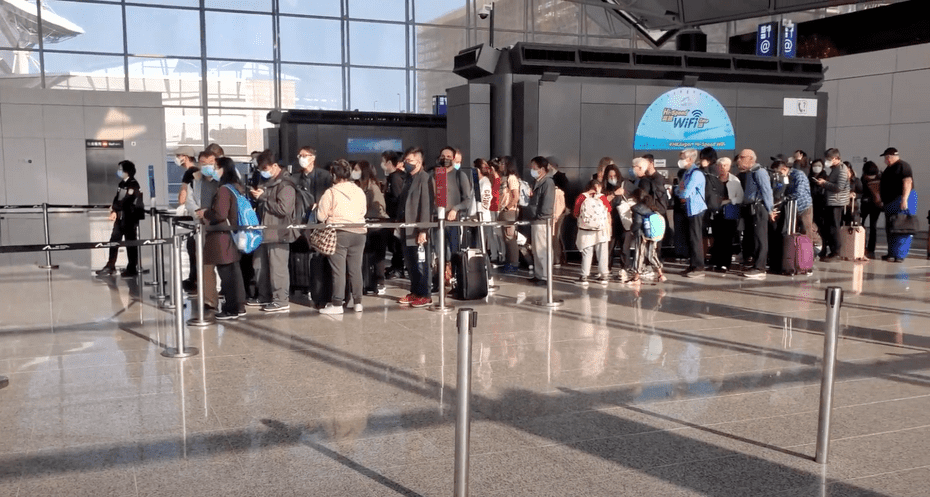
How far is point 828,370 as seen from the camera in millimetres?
4391

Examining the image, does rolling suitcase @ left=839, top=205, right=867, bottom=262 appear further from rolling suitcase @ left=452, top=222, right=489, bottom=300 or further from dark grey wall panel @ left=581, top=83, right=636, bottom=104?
rolling suitcase @ left=452, top=222, right=489, bottom=300

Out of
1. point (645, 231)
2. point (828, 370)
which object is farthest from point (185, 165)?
point (828, 370)

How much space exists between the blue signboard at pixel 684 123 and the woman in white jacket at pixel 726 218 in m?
2.00

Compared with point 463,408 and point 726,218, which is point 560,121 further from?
point 463,408

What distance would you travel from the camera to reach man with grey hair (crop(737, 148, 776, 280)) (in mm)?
11562

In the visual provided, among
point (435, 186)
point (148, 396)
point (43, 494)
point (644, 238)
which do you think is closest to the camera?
point (43, 494)

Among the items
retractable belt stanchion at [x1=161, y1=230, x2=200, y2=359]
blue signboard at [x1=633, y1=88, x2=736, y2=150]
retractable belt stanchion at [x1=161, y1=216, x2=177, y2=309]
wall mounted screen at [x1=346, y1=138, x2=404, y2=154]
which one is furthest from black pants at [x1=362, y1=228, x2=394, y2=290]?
wall mounted screen at [x1=346, y1=138, x2=404, y2=154]

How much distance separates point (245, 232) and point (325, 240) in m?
0.83

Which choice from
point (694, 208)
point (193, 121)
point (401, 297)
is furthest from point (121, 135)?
point (694, 208)

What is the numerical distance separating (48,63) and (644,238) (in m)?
22.6

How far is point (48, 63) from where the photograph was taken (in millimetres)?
26047

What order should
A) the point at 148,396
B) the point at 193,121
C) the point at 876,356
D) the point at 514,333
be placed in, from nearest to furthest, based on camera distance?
1. the point at 148,396
2. the point at 876,356
3. the point at 514,333
4. the point at 193,121

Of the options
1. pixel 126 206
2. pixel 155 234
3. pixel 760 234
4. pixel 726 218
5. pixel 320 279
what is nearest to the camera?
pixel 320 279

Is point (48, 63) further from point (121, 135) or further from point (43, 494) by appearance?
point (43, 494)
